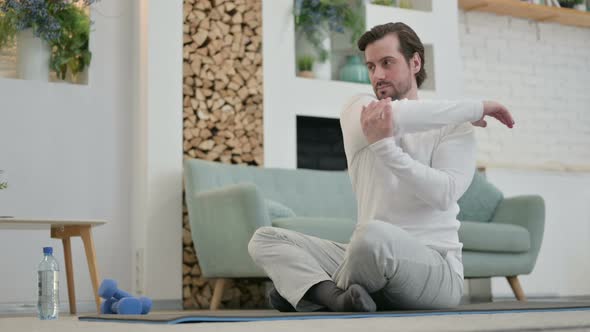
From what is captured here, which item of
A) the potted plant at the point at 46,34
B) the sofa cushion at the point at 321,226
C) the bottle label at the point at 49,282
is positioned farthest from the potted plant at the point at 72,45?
the bottle label at the point at 49,282

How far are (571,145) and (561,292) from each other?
4.48 ft

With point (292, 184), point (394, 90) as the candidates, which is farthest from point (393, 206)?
point (292, 184)

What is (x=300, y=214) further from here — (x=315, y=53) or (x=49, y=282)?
(x=49, y=282)

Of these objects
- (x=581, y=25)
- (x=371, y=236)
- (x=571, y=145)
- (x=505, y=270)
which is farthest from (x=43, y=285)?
(x=581, y=25)

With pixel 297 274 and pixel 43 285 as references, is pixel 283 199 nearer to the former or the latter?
pixel 43 285

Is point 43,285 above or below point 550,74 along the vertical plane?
below

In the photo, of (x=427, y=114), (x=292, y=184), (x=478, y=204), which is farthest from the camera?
(x=478, y=204)

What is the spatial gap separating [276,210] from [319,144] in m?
1.13

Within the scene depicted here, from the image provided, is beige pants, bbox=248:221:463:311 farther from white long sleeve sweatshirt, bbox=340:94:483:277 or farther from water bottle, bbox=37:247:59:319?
water bottle, bbox=37:247:59:319

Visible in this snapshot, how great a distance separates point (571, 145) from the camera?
20.6 ft

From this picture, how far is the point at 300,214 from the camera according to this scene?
4.59 metres

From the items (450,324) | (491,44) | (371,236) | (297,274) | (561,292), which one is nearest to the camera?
(450,324)

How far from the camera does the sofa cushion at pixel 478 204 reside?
4844mm

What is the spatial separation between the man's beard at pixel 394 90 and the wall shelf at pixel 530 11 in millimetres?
3647
